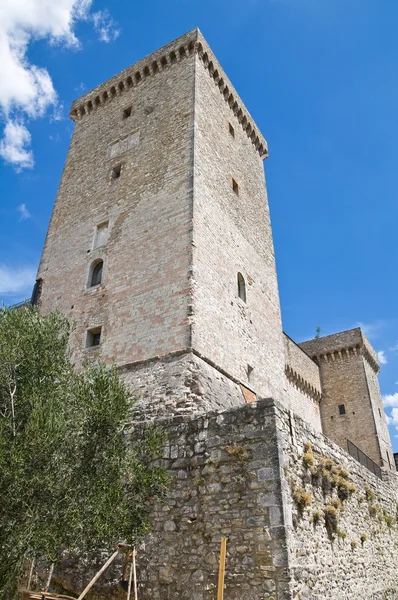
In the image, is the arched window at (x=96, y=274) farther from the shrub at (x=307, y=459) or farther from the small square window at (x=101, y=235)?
the shrub at (x=307, y=459)

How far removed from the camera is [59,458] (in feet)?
21.2

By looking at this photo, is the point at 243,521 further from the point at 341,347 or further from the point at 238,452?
the point at 341,347

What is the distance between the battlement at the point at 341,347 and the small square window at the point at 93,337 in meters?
16.6

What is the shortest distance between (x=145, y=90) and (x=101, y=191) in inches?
163

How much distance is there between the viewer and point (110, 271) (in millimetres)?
13047

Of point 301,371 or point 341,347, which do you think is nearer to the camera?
point 301,371

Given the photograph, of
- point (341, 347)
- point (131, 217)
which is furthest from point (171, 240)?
point (341, 347)

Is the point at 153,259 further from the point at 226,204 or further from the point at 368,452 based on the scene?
the point at 368,452

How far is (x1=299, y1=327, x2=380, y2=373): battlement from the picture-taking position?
84.5ft

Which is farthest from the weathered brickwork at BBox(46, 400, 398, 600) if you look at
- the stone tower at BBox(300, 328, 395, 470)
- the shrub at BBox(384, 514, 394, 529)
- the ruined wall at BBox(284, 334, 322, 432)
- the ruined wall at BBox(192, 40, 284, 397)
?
the stone tower at BBox(300, 328, 395, 470)

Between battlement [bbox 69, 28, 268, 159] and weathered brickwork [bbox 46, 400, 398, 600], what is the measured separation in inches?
499

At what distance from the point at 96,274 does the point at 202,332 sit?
4262 mm

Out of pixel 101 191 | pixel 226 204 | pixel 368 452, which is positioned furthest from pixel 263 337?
pixel 368 452

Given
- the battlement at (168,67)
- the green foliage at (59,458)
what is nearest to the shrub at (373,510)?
the green foliage at (59,458)
